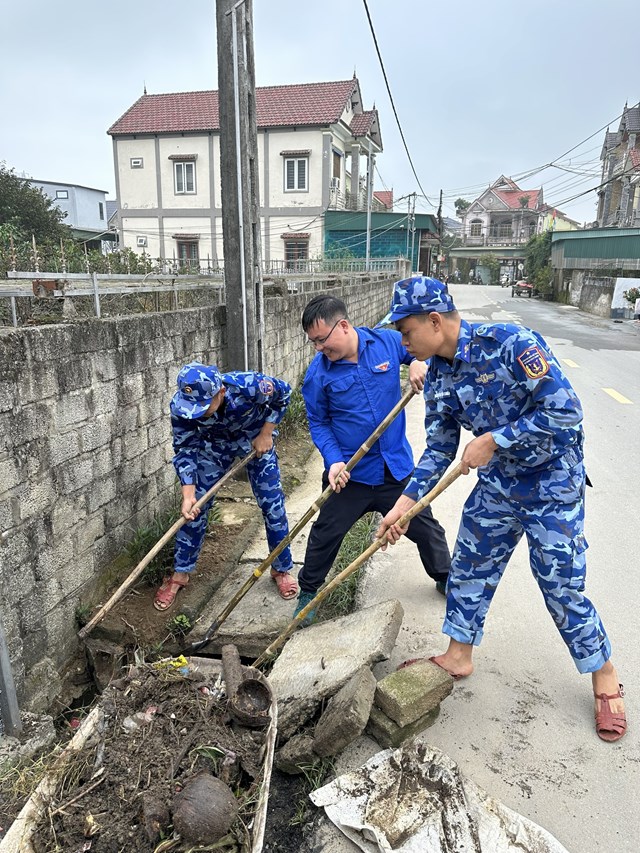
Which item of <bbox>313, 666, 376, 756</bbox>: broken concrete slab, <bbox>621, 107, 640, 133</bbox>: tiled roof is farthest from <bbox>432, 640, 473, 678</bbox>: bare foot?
<bbox>621, 107, 640, 133</bbox>: tiled roof

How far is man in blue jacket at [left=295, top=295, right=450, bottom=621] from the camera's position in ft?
11.0

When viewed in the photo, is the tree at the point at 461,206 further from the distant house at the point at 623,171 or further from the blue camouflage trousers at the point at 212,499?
the blue camouflage trousers at the point at 212,499

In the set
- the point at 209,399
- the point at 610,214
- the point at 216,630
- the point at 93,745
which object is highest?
the point at 610,214

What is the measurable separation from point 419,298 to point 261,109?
A: 29716mm

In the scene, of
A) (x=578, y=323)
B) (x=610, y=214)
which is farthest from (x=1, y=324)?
(x=610, y=214)

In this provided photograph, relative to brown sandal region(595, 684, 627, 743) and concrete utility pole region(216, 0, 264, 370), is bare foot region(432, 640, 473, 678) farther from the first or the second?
concrete utility pole region(216, 0, 264, 370)

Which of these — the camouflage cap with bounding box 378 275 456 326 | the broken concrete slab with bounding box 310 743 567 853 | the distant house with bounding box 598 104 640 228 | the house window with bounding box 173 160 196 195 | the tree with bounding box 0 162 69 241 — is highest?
the distant house with bounding box 598 104 640 228

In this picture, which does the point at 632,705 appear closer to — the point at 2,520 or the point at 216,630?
the point at 216,630

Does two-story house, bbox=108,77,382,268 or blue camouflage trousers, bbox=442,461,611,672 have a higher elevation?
two-story house, bbox=108,77,382,268

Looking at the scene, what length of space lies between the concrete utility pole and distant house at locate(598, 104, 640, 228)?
121 ft

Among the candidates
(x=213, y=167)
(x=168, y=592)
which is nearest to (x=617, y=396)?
(x=168, y=592)

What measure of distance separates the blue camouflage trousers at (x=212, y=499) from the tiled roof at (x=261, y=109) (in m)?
26.5

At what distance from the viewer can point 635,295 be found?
71.2 ft

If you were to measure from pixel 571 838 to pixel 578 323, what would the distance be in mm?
21558
